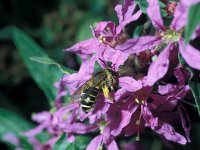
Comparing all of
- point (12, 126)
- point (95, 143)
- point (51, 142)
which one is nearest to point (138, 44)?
point (95, 143)

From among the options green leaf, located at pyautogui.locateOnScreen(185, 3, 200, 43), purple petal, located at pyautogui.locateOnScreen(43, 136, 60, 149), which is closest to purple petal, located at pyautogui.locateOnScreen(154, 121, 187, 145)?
green leaf, located at pyautogui.locateOnScreen(185, 3, 200, 43)

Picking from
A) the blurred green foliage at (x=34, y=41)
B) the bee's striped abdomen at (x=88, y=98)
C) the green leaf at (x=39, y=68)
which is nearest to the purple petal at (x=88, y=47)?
the bee's striped abdomen at (x=88, y=98)

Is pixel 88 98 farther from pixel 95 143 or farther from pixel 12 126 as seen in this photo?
pixel 12 126

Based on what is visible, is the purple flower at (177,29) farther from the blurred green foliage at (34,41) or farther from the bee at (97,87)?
the blurred green foliage at (34,41)

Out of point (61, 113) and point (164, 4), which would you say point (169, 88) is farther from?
point (61, 113)

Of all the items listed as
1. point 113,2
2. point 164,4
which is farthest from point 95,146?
point 113,2

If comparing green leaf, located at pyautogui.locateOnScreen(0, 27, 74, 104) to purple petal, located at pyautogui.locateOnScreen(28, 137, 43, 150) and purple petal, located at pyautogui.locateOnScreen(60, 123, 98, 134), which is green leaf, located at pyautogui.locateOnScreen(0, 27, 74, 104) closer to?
purple petal, located at pyautogui.locateOnScreen(28, 137, 43, 150)
